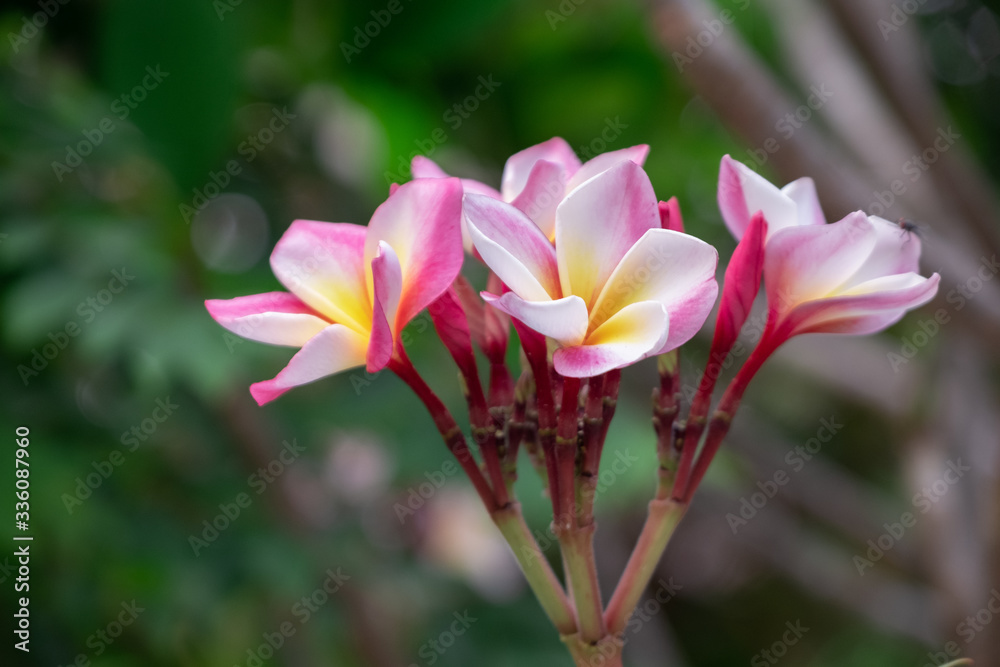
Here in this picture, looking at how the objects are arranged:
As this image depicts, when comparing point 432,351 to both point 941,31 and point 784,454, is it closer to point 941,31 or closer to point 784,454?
point 784,454

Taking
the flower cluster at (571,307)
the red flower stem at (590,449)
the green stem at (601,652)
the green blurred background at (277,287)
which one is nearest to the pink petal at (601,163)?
the flower cluster at (571,307)

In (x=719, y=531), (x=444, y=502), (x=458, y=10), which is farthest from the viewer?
(x=719, y=531)

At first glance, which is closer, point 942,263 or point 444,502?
point 942,263

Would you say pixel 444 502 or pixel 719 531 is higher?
pixel 444 502

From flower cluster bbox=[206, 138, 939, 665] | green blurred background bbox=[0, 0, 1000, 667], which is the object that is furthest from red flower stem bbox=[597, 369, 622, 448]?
green blurred background bbox=[0, 0, 1000, 667]

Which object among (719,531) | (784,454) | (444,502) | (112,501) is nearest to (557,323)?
(112,501)

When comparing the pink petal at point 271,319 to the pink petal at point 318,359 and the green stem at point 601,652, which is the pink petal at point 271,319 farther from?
the green stem at point 601,652
